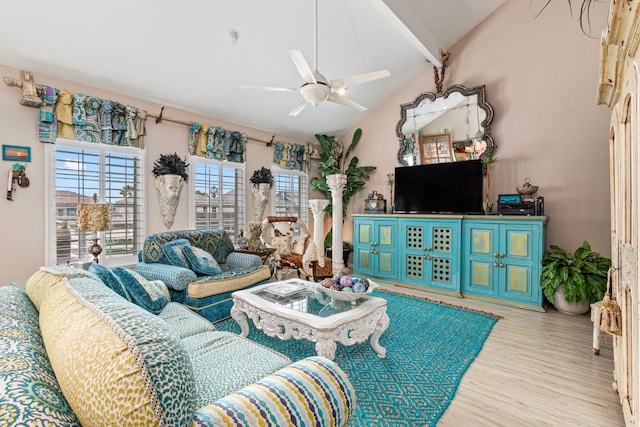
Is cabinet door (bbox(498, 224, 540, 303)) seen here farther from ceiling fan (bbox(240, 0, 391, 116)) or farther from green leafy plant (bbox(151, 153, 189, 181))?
green leafy plant (bbox(151, 153, 189, 181))

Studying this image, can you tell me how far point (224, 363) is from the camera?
4.57ft

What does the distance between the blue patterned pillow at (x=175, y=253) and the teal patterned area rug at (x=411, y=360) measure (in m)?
0.76

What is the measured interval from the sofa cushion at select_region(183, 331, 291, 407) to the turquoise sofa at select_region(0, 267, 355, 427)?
2 cm

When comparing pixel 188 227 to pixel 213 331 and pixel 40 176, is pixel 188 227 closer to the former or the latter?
pixel 40 176

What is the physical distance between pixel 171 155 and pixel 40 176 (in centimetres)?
130

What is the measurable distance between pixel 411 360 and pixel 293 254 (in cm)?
248

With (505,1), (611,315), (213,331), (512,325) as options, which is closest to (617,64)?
(611,315)

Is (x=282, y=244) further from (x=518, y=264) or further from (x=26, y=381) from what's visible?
(x=26, y=381)

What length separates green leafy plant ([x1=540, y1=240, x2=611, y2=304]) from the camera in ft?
9.62

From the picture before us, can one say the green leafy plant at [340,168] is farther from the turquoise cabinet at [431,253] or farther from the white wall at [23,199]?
the white wall at [23,199]

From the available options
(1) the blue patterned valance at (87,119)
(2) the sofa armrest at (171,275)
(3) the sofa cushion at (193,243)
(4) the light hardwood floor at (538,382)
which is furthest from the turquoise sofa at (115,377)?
(1) the blue patterned valance at (87,119)

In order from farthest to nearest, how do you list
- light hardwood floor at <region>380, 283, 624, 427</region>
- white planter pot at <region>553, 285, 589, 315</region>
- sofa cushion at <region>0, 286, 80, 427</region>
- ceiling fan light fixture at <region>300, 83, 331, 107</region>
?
white planter pot at <region>553, 285, 589, 315</region> → ceiling fan light fixture at <region>300, 83, 331, 107</region> → light hardwood floor at <region>380, 283, 624, 427</region> → sofa cushion at <region>0, 286, 80, 427</region>

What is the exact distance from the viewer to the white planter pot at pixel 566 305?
10.3ft

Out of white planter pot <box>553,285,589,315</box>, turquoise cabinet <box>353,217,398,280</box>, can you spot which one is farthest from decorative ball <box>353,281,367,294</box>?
white planter pot <box>553,285,589,315</box>
